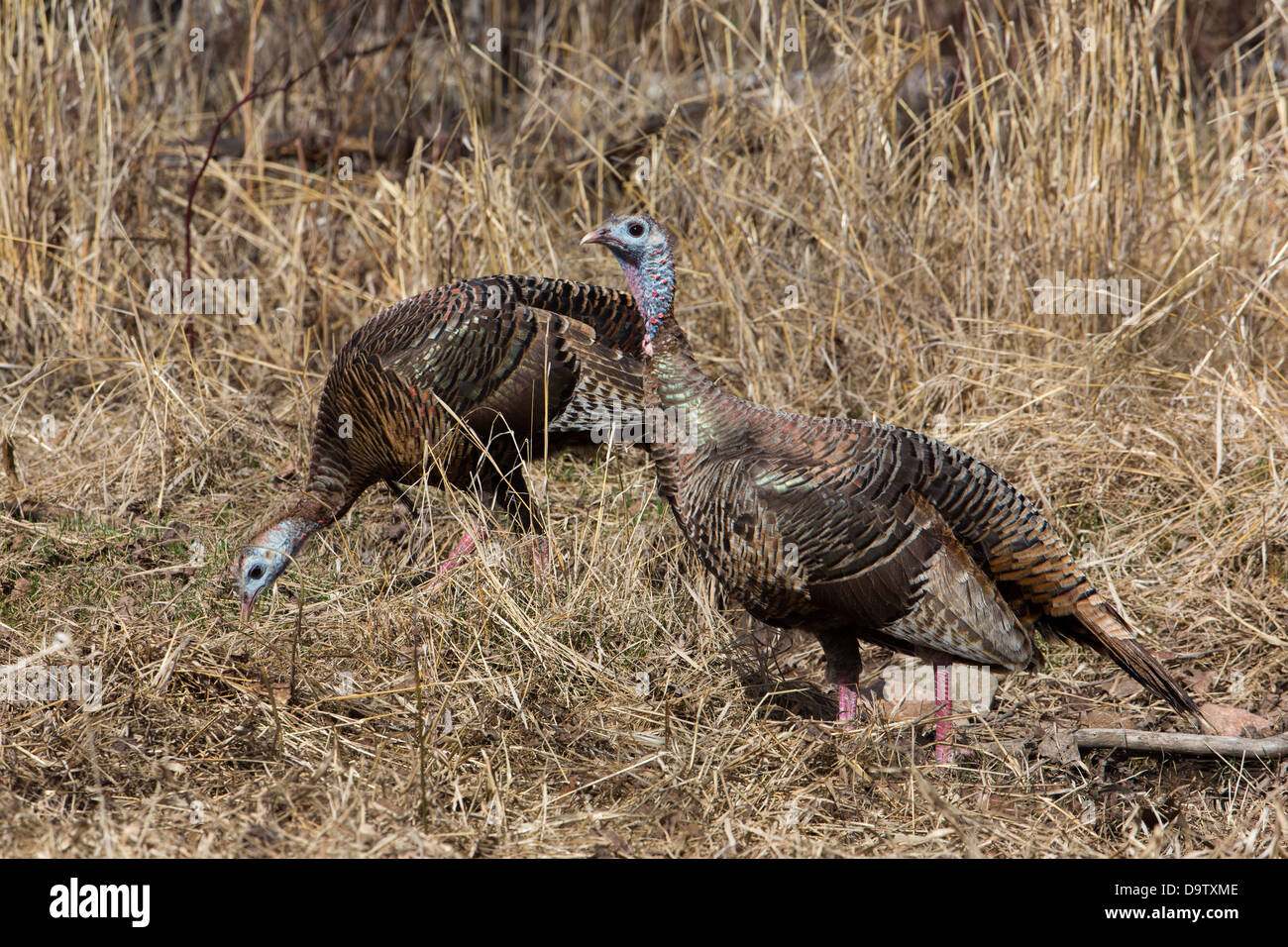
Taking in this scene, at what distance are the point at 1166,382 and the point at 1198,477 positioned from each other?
51 centimetres

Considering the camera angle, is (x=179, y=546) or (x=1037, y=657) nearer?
(x=1037, y=657)

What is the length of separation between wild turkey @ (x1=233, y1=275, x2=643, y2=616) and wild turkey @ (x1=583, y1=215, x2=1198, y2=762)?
2.22ft

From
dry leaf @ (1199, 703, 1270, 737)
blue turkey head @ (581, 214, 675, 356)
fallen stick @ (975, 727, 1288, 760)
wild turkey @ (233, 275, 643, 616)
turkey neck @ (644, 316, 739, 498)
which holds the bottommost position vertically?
dry leaf @ (1199, 703, 1270, 737)

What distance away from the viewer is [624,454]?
4.18m

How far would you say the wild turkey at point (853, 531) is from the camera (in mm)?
2896

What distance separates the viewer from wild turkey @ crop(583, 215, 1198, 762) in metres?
2.90

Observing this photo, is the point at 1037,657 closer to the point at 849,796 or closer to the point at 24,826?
the point at 849,796

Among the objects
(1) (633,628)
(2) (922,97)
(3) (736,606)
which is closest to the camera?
(1) (633,628)

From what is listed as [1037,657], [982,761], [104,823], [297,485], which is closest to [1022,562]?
[1037,657]

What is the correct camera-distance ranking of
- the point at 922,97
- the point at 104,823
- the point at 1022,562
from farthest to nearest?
the point at 922,97, the point at 1022,562, the point at 104,823

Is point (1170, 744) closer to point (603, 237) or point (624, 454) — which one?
point (603, 237)

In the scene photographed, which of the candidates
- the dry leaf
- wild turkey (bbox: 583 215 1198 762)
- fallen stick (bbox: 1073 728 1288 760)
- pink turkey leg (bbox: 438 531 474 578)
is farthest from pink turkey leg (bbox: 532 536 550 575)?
the dry leaf

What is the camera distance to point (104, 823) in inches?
90.5

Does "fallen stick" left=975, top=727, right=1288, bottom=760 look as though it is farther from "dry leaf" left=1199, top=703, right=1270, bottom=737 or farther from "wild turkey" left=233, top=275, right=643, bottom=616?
"wild turkey" left=233, top=275, right=643, bottom=616
